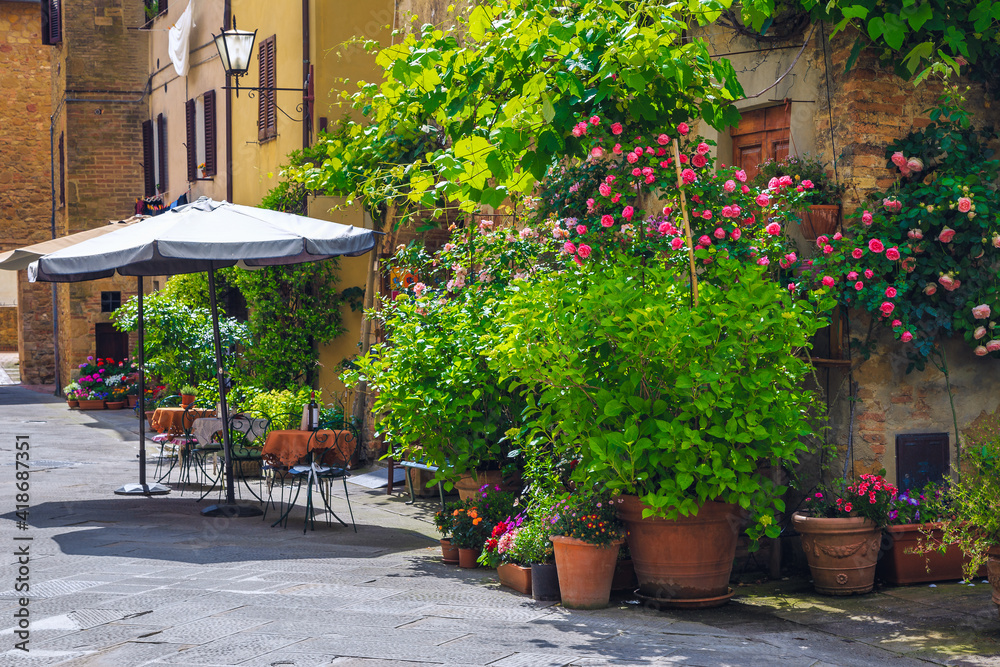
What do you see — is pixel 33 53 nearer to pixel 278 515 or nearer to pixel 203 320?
pixel 203 320

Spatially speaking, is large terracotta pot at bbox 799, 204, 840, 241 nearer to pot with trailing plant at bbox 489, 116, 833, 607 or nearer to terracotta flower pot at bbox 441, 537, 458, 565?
pot with trailing plant at bbox 489, 116, 833, 607

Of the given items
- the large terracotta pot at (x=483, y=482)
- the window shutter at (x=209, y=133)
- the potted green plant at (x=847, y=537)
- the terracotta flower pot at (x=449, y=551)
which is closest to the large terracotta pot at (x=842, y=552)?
the potted green plant at (x=847, y=537)

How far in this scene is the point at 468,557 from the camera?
6.83 meters

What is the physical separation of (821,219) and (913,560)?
7.02 ft

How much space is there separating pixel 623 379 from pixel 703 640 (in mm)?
1421

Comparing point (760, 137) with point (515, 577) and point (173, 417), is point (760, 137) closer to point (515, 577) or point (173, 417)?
point (515, 577)

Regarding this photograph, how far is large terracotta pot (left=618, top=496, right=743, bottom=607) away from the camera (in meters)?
5.69

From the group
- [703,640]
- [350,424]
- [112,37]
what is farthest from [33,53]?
[703,640]

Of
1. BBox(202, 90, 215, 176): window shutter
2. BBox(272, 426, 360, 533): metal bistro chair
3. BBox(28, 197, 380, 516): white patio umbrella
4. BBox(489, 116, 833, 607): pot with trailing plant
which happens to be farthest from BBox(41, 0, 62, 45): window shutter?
BBox(489, 116, 833, 607): pot with trailing plant

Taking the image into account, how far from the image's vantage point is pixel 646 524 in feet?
18.8

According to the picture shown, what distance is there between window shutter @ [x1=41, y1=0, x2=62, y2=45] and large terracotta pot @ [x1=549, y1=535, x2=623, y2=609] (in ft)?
67.3

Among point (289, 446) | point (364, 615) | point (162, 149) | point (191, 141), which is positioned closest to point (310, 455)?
point (289, 446)

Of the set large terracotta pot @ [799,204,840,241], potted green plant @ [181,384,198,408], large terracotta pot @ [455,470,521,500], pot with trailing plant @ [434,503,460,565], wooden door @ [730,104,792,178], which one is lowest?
pot with trailing plant @ [434,503,460,565]

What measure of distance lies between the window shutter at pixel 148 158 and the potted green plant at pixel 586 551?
1672 cm
